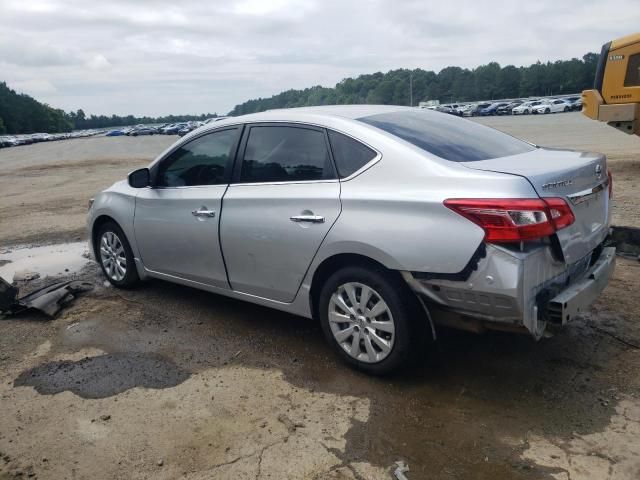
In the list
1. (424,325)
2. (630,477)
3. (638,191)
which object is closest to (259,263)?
(424,325)

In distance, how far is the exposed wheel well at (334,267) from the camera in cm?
348

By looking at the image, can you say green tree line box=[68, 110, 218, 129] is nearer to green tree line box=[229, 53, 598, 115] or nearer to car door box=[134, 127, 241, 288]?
green tree line box=[229, 53, 598, 115]

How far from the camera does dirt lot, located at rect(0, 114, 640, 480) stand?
2.92m

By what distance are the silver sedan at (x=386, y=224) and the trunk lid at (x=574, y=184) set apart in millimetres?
12

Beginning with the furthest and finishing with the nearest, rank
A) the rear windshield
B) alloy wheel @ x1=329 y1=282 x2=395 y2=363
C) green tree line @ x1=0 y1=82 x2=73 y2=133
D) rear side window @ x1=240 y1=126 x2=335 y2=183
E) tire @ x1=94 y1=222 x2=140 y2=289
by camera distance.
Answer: green tree line @ x1=0 y1=82 x2=73 y2=133 → tire @ x1=94 y1=222 x2=140 y2=289 → rear side window @ x1=240 y1=126 x2=335 y2=183 → the rear windshield → alloy wheel @ x1=329 y1=282 x2=395 y2=363

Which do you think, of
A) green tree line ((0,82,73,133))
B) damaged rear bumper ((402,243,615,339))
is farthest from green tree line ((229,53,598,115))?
damaged rear bumper ((402,243,615,339))

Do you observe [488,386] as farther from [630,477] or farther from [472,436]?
[630,477]

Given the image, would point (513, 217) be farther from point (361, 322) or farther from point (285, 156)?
point (285, 156)

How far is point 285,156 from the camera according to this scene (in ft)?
13.5

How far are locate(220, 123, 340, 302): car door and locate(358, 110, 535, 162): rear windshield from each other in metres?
0.50

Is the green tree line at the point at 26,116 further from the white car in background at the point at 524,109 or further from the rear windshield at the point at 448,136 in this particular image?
the rear windshield at the point at 448,136

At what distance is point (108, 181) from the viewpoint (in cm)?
1720

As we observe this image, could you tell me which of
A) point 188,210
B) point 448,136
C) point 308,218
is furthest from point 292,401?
point 448,136

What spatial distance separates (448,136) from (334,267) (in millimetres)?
1189
